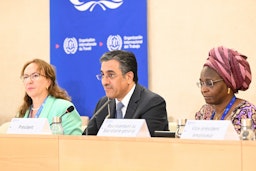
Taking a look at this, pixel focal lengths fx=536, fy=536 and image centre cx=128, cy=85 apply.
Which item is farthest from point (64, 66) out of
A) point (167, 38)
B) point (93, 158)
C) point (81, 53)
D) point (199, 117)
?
point (93, 158)

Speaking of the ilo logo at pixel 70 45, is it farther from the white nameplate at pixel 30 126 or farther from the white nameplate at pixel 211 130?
the white nameplate at pixel 211 130

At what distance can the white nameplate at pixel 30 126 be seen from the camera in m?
2.59

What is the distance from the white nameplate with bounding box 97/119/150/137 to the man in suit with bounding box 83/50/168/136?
86cm

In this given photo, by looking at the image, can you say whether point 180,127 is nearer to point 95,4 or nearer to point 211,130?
point 211,130

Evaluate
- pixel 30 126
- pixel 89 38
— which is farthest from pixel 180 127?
pixel 89 38

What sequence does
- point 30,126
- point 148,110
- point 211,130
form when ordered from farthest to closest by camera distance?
point 148,110 < point 30,126 < point 211,130

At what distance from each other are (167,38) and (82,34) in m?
0.90

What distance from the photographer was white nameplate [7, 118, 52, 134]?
259cm

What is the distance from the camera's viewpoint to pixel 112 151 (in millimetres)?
2176

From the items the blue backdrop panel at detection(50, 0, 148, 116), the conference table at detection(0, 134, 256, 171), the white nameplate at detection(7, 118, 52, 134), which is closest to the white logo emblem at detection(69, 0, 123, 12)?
the blue backdrop panel at detection(50, 0, 148, 116)

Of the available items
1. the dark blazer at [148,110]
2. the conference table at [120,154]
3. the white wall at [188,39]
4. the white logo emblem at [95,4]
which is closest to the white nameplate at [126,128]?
the conference table at [120,154]

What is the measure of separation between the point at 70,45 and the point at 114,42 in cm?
51

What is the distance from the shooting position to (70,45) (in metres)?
5.25

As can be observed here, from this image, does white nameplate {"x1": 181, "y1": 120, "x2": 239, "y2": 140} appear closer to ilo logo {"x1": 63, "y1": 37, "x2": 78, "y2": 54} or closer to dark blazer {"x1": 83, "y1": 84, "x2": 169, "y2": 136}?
dark blazer {"x1": 83, "y1": 84, "x2": 169, "y2": 136}
